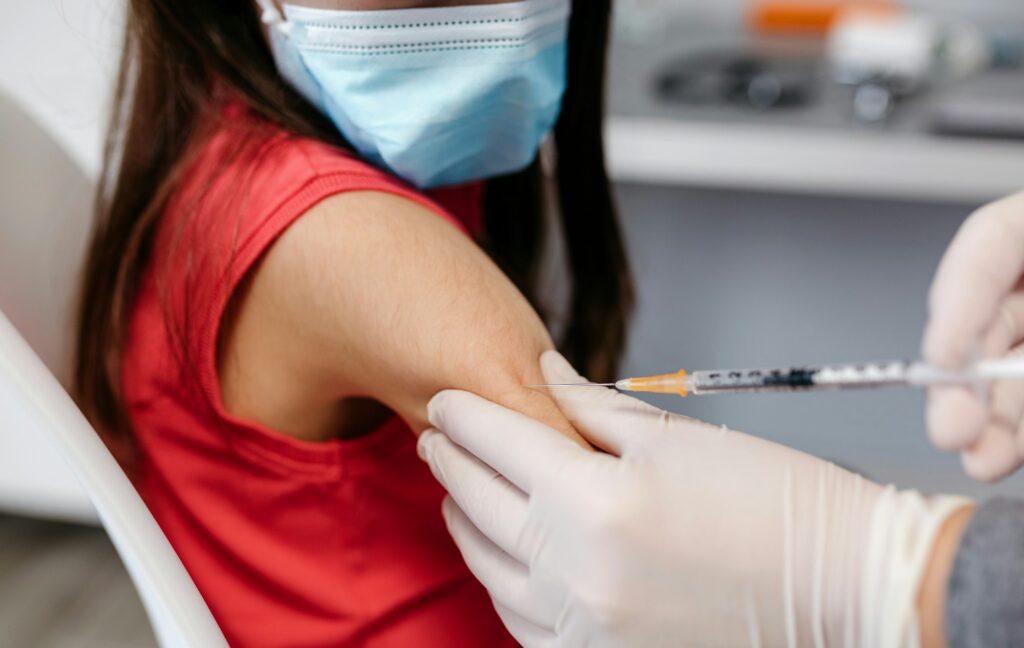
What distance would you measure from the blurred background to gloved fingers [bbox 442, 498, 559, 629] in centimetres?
54

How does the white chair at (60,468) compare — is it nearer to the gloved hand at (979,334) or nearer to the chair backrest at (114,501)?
the chair backrest at (114,501)

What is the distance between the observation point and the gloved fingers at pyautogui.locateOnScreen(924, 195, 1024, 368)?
2.17ft

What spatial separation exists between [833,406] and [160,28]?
180cm

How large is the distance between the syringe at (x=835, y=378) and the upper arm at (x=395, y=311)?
63 millimetres

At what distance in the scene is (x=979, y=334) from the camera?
697 mm

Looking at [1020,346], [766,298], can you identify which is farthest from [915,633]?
[766,298]

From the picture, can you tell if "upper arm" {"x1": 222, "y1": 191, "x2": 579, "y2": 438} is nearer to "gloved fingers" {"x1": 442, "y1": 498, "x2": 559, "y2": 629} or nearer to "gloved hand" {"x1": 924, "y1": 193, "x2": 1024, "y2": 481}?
"gloved fingers" {"x1": 442, "y1": 498, "x2": 559, "y2": 629}

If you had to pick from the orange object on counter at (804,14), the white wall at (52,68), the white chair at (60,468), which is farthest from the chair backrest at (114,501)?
the orange object on counter at (804,14)

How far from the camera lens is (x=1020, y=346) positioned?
33.7 inches

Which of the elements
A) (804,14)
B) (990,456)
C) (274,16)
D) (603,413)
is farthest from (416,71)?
(804,14)

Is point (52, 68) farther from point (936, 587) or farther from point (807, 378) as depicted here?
point (936, 587)

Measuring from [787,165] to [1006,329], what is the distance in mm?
1011

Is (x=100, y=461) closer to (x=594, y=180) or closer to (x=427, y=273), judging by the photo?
(x=427, y=273)

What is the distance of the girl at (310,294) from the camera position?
80 centimetres
